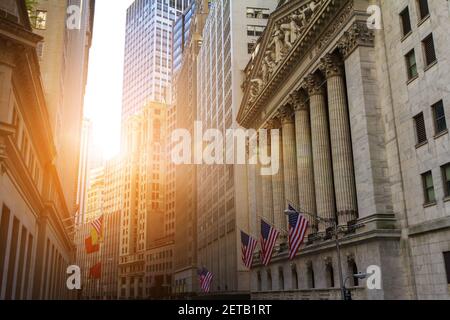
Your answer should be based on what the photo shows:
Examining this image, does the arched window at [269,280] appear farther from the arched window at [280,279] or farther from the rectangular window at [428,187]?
the rectangular window at [428,187]

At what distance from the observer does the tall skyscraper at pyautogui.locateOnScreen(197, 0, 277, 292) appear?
242 ft

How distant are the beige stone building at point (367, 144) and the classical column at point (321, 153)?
3.9 inches

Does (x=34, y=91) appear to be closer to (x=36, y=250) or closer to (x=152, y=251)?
(x=36, y=250)

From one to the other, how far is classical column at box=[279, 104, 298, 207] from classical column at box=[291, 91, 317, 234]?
2.31 metres

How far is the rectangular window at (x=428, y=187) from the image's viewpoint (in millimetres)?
31328

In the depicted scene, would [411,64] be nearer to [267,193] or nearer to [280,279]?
[280,279]

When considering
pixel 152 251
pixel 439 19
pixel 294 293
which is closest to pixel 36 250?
pixel 294 293

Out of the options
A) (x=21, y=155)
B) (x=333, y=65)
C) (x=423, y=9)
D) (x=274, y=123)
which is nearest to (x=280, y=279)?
(x=274, y=123)

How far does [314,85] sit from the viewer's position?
153 ft

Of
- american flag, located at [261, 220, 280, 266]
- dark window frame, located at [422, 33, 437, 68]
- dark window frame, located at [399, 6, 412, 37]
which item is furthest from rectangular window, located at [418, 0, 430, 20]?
american flag, located at [261, 220, 280, 266]

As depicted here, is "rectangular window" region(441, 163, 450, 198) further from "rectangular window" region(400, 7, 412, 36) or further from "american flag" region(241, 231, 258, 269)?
"american flag" region(241, 231, 258, 269)

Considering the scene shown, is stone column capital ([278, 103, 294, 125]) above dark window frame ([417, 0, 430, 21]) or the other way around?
above

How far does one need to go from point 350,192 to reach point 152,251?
13794 cm

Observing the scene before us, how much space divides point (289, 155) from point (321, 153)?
804 centimetres
